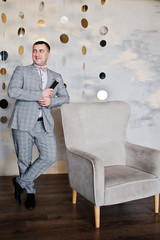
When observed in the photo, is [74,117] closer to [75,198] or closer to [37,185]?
[75,198]

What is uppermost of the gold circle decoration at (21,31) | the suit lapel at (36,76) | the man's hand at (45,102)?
the gold circle decoration at (21,31)

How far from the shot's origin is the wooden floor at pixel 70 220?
1943mm

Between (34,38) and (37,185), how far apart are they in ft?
6.25

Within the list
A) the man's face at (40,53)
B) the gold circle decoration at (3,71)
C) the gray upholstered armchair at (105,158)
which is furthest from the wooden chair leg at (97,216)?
the gold circle decoration at (3,71)

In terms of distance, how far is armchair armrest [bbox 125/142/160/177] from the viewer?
2.34 meters

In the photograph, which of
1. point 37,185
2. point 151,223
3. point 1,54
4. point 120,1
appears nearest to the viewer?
point 151,223

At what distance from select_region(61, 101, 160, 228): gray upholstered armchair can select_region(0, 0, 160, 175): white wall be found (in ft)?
3.27

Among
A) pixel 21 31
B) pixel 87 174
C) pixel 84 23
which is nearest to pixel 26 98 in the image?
pixel 87 174

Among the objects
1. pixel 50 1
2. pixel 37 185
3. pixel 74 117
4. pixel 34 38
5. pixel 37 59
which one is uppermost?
pixel 50 1

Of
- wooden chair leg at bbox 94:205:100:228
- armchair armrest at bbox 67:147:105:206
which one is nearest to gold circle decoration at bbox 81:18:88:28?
armchair armrest at bbox 67:147:105:206

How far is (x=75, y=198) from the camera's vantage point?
2.55 m

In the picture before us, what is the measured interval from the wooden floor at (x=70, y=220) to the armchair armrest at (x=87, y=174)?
0.23 m

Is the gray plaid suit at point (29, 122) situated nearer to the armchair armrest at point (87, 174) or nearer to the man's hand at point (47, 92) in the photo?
the man's hand at point (47, 92)

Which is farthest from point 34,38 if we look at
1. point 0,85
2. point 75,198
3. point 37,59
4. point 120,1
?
point 75,198
